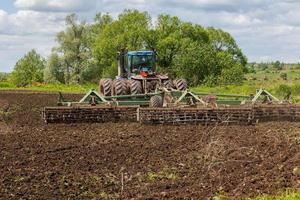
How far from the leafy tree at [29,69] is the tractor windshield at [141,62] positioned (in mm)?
61601

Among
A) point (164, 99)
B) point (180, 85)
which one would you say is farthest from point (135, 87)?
point (180, 85)

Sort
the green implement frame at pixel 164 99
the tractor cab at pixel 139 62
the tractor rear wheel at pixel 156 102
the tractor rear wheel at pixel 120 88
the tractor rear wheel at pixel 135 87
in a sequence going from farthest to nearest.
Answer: the tractor cab at pixel 139 62, the tractor rear wheel at pixel 120 88, the tractor rear wheel at pixel 135 87, the tractor rear wheel at pixel 156 102, the green implement frame at pixel 164 99

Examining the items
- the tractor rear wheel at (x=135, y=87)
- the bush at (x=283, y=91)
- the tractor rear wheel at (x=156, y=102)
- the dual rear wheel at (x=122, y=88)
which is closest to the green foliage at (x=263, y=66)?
the bush at (x=283, y=91)

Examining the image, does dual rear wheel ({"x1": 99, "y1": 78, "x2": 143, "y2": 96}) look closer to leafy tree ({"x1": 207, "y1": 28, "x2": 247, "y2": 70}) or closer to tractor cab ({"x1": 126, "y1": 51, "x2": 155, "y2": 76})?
tractor cab ({"x1": 126, "y1": 51, "x2": 155, "y2": 76})

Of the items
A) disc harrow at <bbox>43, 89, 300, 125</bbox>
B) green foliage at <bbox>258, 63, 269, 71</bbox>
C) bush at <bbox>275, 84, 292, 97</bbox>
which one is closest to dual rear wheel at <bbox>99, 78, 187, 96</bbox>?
disc harrow at <bbox>43, 89, 300, 125</bbox>

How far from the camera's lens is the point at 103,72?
65.9m

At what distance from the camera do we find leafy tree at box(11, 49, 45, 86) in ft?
290

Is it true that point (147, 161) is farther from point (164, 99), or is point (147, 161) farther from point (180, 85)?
point (180, 85)

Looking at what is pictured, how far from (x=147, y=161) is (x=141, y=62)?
12851 mm

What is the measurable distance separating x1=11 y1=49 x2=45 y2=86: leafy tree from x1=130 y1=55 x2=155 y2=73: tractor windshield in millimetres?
61601

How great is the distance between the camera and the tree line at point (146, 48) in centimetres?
5678

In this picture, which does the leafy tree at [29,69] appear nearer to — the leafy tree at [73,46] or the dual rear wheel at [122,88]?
the leafy tree at [73,46]

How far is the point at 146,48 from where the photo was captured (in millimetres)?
62281

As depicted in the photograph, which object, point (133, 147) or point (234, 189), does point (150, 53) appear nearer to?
point (133, 147)
